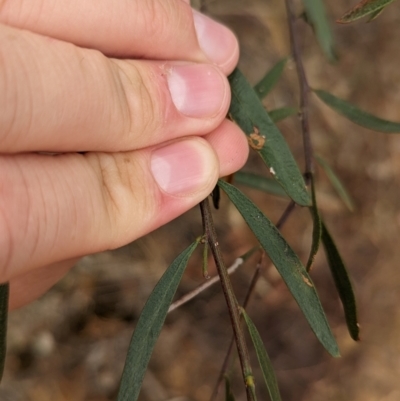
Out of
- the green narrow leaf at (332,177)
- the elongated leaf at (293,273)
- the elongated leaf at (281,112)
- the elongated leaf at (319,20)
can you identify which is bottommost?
the green narrow leaf at (332,177)

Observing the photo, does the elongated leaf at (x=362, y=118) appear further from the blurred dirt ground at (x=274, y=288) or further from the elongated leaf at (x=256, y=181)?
the blurred dirt ground at (x=274, y=288)

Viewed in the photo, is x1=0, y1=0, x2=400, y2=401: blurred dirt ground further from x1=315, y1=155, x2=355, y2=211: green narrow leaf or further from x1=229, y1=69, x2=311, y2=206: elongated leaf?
x1=229, y1=69, x2=311, y2=206: elongated leaf

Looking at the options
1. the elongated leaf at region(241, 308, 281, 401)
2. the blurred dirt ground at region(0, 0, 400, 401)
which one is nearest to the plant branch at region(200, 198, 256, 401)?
the elongated leaf at region(241, 308, 281, 401)

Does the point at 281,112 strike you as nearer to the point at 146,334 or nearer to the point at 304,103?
the point at 304,103

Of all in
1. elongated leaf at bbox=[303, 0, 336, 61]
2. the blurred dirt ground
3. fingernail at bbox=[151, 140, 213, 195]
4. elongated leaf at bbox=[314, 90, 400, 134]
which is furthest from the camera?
the blurred dirt ground

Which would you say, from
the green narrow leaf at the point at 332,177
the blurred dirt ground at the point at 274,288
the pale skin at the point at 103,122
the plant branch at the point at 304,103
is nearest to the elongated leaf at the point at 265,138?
the pale skin at the point at 103,122

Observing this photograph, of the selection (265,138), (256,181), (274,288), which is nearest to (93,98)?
(265,138)
